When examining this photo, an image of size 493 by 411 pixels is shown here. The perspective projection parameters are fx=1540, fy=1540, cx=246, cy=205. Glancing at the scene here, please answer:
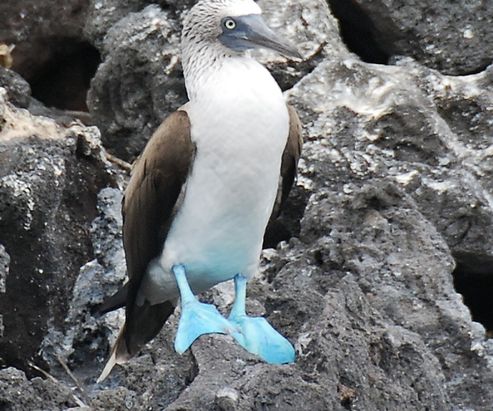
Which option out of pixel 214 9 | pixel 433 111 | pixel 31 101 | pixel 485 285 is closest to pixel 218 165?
pixel 214 9

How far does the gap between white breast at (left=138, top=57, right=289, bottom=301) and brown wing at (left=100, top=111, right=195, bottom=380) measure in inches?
1.9

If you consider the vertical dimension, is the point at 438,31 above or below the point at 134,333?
above

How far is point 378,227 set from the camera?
18.8 ft

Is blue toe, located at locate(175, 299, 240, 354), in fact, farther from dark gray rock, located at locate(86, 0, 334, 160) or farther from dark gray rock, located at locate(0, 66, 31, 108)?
dark gray rock, located at locate(0, 66, 31, 108)

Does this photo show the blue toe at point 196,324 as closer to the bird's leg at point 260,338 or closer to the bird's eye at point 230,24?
the bird's leg at point 260,338

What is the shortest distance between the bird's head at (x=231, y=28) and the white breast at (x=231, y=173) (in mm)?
80

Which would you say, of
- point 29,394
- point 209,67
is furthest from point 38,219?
point 29,394

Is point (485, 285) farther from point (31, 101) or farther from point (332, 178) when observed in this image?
point (31, 101)

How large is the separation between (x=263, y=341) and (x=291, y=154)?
0.93 m

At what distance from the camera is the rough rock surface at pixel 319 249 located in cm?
479

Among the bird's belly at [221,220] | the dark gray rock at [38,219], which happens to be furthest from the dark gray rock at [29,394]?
the dark gray rock at [38,219]

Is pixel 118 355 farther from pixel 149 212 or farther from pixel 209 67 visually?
pixel 209 67

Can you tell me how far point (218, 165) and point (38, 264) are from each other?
1215 mm

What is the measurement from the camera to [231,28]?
18.1ft
